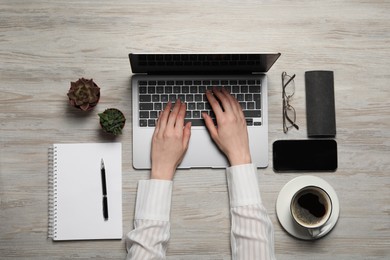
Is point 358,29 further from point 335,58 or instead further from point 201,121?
point 201,121

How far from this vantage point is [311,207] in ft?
3.65

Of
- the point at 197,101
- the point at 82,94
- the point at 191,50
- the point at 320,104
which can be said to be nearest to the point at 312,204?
the point at 320,104

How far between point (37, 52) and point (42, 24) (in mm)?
70

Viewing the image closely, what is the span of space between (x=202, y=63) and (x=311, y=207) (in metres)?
0.42

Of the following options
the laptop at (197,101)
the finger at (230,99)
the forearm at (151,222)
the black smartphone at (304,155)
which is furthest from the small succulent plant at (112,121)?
the black smartphone at (304,155)

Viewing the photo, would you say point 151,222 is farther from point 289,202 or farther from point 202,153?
point 289,202

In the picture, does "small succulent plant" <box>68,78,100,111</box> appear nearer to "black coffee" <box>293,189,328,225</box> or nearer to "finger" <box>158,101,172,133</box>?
"finger" <box>158,101,172,133</box>

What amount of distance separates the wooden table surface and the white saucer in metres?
0.02

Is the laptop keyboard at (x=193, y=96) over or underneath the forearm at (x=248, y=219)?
over

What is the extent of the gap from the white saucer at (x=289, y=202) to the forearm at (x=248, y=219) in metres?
0.05

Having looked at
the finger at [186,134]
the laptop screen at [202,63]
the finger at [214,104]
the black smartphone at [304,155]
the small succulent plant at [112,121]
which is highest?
the laptop screen at [202,63]

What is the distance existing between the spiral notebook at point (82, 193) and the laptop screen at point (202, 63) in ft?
0.76

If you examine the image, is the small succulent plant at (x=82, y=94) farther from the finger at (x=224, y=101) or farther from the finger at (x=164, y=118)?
the finger at (x=224, y=101)

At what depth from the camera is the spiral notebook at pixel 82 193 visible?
1.13 meters
